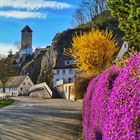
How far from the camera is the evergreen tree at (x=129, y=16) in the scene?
23062 mm

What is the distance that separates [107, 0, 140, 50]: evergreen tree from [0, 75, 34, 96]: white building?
9102cm

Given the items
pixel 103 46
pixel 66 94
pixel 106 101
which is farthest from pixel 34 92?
pixel 106 101

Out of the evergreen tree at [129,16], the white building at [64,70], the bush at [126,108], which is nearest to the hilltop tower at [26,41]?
the white building at [64,70]

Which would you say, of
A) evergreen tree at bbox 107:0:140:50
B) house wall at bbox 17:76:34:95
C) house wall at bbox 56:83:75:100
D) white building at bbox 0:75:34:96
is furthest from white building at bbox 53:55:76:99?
evergreen tree at bbox 107:0:140:50

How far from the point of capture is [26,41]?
167 m

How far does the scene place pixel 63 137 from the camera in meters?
17.8

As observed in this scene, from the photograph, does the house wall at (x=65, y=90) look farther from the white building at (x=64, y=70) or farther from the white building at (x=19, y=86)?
the white building at (x=19, y=86)

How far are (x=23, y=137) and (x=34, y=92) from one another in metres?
73.0

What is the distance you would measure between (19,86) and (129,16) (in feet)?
317

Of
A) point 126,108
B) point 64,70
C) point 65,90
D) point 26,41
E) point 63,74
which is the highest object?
point 26,41

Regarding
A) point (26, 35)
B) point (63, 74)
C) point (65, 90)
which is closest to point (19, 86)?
point (63, 74)

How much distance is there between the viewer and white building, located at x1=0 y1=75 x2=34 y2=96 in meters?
117

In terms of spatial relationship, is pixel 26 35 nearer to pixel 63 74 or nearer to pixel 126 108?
pixel 63 74

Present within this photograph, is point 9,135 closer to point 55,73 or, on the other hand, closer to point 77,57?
point 77,57
